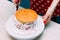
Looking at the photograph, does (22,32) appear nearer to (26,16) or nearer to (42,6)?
(26,16)

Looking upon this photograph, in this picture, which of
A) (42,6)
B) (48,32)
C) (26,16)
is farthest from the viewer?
(42,6)

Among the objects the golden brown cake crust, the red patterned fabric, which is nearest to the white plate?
the golden brown cake crust

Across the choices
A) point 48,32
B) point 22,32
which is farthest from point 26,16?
point 48,32

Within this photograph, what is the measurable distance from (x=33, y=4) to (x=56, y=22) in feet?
0.62

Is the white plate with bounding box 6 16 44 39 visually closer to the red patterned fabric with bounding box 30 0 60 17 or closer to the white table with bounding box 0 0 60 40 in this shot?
the white table with bounding box 0 0 60 40

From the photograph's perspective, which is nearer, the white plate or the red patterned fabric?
the white plate

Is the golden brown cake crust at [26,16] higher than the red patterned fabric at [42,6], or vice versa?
the golden brown cake crust at [26,16]

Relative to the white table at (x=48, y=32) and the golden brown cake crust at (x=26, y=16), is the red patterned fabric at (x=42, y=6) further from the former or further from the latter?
the golden brown cake crust at (x=26, y=16)

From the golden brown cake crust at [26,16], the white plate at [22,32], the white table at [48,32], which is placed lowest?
the white table at [48,32]

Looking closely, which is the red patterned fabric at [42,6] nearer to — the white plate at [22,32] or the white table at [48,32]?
the white table at [48,32]

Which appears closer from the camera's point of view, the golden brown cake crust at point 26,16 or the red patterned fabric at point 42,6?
the golden brown cake crust at point 26,16

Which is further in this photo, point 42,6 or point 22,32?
point 42,6

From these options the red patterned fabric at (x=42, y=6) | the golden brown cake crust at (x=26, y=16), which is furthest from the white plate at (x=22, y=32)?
the red patterned fabric at (x=42, y=6)

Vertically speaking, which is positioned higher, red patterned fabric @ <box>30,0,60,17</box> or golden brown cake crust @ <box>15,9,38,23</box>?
golden brown cake crust @ <box>15,9,38,23</box>
